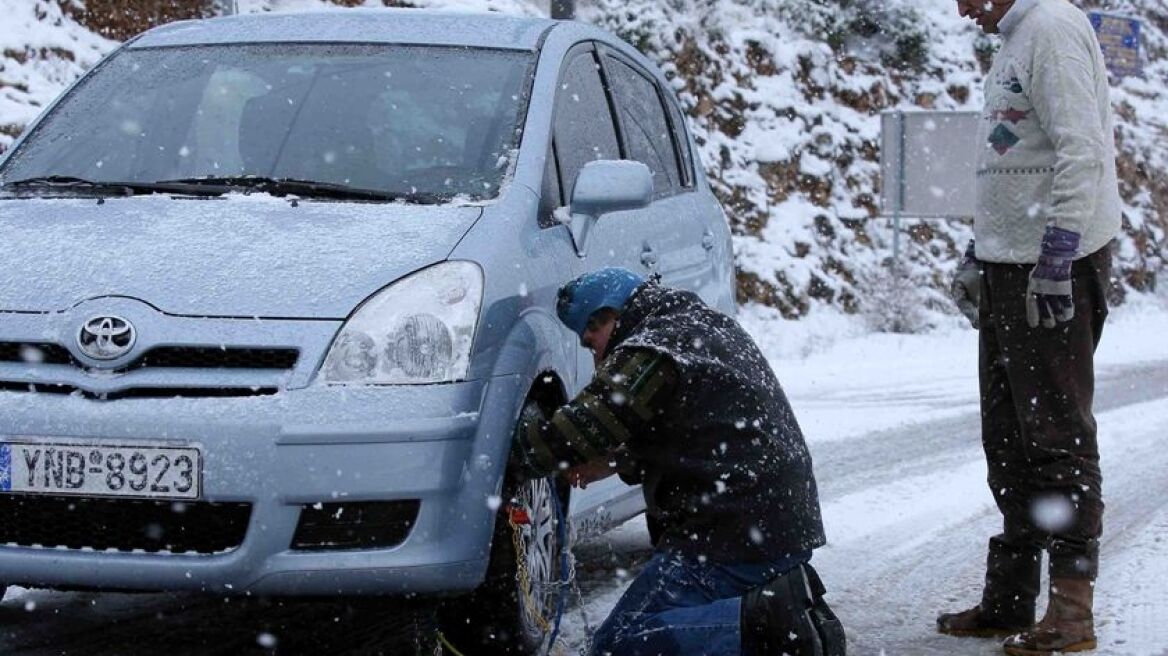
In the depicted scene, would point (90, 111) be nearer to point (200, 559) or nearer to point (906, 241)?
point (200, 559)

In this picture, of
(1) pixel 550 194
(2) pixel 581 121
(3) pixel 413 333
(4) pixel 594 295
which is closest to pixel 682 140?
(2) pixel 581 121

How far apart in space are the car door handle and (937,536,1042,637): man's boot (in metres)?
1.29

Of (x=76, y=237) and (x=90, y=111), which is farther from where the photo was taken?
(x=90, y=111)

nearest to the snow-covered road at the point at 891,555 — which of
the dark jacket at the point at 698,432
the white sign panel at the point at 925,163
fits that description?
the dark jacket at the point at 698,432

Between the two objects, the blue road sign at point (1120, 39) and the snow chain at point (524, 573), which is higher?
the snow chain at point (524, 573)

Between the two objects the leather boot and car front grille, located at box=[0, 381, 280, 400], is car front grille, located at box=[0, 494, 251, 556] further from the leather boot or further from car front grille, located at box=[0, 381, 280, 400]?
the leather boot

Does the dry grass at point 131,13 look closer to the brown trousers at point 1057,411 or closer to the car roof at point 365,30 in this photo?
the car roof at point 365,30

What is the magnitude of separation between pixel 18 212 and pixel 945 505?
13.5 feet

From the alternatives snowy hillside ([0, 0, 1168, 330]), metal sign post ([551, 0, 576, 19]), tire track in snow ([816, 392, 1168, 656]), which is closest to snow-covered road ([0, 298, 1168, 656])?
tire track in snow ([816, 392, 1168, 656])

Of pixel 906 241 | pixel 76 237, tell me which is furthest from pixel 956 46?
pixel 76 237

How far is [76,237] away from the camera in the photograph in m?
3.74

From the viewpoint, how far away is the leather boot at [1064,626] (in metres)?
4.22

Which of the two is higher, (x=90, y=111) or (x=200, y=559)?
(x=90, y=111)

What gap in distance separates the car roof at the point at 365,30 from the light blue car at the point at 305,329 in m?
0.12
